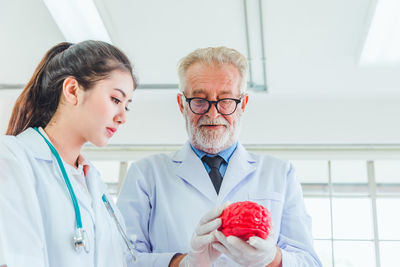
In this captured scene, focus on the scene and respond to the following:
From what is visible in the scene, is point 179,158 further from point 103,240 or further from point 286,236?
point 103,240

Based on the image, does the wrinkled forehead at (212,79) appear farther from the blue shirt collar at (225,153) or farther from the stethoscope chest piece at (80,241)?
the stethoscope chest piece at (80,241)

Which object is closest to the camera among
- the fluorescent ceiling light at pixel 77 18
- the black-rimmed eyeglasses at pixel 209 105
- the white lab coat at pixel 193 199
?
the white lab coat at pixel 193 199

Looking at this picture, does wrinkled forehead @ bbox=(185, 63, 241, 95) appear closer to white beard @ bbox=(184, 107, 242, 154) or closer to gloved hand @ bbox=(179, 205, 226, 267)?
white beard @ bbox=(184, 107, 242, 154)

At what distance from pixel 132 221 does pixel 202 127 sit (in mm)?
430

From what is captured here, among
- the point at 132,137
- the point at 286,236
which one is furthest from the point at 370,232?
the point at 286,236

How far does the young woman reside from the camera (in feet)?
3.54

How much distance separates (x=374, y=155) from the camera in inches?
196

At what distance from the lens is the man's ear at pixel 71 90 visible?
1.34m

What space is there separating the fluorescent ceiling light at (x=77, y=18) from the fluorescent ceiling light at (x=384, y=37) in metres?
2.02

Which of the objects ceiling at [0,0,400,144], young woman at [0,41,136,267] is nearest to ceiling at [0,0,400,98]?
ceiling at [0,0,400,144]

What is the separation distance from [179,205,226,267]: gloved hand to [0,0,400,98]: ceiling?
2.50 metres

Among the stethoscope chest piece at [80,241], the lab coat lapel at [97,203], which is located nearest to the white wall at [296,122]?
the lab coat lapel at [97,203]

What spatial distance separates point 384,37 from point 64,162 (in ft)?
10.3

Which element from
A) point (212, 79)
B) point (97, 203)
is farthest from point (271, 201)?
point (97, 203)
